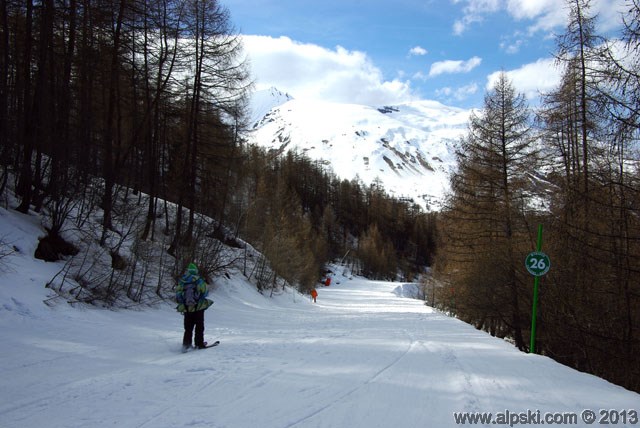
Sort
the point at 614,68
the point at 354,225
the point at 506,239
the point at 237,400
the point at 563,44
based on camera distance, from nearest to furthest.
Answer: the point at 237,400 → the point at 614,68 → the point at 563,44 → the point at 506,239 → the point at 354,225

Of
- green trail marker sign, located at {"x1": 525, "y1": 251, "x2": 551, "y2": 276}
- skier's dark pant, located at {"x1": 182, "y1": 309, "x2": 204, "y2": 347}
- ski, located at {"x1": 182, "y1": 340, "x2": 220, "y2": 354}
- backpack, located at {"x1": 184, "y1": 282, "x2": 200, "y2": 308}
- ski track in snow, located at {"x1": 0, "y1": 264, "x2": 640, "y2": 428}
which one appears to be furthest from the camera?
green trail marker sign, located at {"x1": 525, "y1": 251, "x2": 551, "y2": 276}

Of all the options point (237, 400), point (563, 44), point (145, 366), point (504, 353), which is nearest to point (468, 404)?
→ point (237, 400)

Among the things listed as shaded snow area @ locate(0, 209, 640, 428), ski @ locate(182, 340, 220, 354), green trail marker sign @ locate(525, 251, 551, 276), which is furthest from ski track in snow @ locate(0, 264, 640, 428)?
green trail marker sign @ locate(525, 251, 551, 276)

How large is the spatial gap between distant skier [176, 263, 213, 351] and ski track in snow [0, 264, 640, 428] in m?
0.40

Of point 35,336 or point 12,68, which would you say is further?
point 12,68

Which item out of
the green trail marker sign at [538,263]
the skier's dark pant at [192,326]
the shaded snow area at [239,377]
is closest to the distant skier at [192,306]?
the skier's dark pant at [192,326]

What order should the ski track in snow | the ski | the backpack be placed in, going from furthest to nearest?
the backpack
the ski
the ski track in snow

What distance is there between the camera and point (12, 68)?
14641 mm

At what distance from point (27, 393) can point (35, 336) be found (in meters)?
2.62

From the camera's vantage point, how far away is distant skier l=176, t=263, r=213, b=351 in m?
8.26

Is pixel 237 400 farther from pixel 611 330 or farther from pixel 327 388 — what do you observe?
pixel 611 330

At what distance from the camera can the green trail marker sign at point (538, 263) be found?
9914mm

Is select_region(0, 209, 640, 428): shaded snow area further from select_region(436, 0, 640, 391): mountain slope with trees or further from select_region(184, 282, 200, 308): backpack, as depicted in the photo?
select_region(436, 0, 640, 391): mountain slope with trees

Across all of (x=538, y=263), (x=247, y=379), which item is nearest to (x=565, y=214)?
(x=538, y=263)
